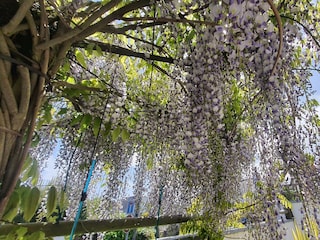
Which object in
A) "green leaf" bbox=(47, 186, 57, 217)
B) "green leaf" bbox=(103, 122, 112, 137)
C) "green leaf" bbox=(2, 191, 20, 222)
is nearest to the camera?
"green leaf" bbox=(2, 191, 20, 222)

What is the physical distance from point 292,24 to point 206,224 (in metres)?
2.31

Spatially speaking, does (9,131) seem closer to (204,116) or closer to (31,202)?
(31,202)

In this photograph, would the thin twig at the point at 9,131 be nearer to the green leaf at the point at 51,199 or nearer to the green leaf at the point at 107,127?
the green leaf at the point at 51,199

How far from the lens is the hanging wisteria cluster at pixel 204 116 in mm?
1127

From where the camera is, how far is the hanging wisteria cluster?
44.4 inches

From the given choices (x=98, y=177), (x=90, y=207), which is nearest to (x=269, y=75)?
(x=98, y=177)

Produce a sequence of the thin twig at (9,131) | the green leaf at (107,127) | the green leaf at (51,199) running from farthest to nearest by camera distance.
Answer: the green leaf at (107,127) → the green leaf at (51,199) → the thin twig at (9,131)

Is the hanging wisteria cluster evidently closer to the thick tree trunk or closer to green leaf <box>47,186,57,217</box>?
the thick tree trunk

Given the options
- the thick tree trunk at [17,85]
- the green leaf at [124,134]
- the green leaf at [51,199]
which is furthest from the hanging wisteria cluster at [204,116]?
the green leaf at [51,199]

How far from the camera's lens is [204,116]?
4.50 ft

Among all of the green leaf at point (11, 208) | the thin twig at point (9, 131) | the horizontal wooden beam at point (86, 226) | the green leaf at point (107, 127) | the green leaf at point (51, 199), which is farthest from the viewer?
the green leaf at point (107, 127)

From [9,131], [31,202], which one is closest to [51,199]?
[31,202]

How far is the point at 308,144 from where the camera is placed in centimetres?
182

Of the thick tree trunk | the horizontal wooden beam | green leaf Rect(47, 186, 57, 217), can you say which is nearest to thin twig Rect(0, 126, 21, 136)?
the thick tree trunk
